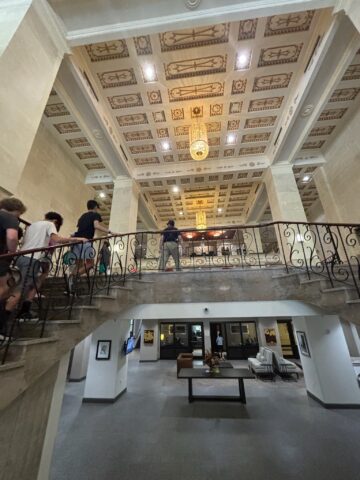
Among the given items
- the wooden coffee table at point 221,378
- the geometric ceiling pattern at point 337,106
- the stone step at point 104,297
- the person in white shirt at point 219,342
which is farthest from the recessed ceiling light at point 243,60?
the person in white shirt at point 219,342

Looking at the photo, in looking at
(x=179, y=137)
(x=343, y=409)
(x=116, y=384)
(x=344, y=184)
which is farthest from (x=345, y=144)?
(x=116, y=384)

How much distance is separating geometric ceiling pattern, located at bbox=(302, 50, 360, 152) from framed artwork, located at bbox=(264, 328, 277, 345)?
8.63 m

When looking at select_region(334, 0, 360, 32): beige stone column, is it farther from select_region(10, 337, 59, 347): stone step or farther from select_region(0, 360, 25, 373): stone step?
select_region(0, 360, 25, 373): stone step

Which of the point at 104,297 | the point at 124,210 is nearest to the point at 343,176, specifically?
the point at 124,210

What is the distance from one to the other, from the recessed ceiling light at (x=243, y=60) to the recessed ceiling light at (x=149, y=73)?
6.96ft

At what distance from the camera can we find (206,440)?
4281mm

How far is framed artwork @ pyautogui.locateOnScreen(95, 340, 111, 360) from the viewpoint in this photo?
657 cm

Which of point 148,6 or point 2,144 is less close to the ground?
point 148,6

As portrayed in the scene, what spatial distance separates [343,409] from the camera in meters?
5.45

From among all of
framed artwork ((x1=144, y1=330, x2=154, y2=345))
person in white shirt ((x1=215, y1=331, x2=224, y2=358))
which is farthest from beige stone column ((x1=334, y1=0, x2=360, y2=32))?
framed artwork ((x1=144, y1=330, x2=154, y2=345))

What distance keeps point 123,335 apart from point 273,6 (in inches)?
349

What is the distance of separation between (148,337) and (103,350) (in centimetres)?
624

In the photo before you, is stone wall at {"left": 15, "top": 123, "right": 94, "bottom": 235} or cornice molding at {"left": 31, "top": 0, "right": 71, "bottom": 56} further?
stone wall at {"left": 15, "top": 123, "right": 94, "bottom": 235}

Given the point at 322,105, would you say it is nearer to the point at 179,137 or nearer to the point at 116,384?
the point at 179,137
